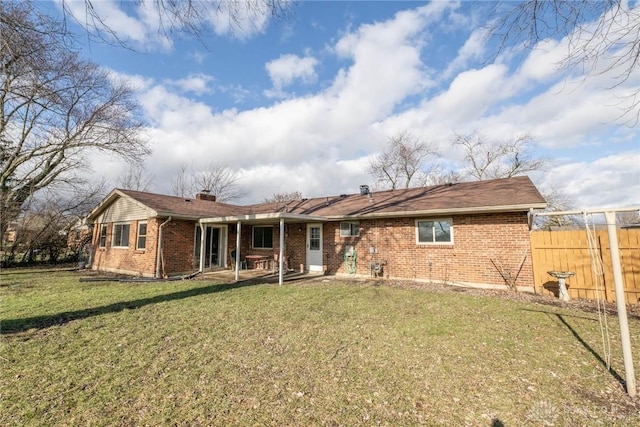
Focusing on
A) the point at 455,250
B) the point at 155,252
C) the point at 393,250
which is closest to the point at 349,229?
the point at 393,250

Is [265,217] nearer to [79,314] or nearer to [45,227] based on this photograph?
[79,314]

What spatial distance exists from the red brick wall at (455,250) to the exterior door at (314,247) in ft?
3.12

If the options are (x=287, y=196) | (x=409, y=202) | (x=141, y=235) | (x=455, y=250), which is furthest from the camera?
(x=287, y=196)

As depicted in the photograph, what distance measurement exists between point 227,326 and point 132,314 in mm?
2483

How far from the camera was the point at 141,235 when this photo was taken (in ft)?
44.6

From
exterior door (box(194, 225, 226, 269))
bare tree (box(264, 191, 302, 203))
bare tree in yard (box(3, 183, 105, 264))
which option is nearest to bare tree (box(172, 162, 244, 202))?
bare tree (box(264, 191, 302, 203))

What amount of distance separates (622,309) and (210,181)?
34108mm

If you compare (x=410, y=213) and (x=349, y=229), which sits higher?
(x=410, y=213)

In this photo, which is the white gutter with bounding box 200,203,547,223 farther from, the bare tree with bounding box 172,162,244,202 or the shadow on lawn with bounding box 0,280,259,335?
the bare tree with bounding box 172,162,244,202

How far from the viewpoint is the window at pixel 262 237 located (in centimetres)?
1519

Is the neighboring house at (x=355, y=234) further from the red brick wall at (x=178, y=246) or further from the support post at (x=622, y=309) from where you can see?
the support post at (x=622, y=309)

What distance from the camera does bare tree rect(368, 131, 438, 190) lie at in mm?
28359

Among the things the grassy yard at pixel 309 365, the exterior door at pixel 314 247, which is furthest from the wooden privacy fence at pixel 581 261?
the exterior door at pixel 314 247

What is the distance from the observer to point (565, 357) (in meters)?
4.27
